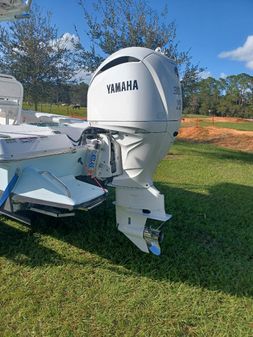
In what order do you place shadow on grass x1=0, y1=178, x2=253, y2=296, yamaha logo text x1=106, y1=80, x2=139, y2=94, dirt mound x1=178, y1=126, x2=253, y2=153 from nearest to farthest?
yamaha logo text x1=106, y1=80, x2=139, y2=94, shadow on grass x1=0, y1=178, x2=253, y2=296, dirt mound x1=178, y1=126, x2=253, y2=153

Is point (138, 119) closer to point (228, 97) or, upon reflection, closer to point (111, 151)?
point (111, 151)

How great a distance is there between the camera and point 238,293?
257 centimetres

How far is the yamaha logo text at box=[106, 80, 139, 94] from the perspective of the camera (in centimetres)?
257

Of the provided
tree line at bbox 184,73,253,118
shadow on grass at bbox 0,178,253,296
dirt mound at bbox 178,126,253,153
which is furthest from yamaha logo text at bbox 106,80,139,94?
tree line at bbox 184,73,253,118

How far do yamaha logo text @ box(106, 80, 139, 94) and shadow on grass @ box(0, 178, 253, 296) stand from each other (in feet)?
4.89

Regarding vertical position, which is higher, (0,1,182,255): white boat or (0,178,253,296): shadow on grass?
(0,1,182,255): white boat

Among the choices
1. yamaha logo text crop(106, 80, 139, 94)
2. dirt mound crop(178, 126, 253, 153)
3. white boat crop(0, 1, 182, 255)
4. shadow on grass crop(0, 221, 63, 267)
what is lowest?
shadow on grass crop(0, 221, 63, 267)

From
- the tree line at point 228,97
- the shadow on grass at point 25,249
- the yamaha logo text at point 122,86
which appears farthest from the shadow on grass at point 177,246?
the tree line at point 228,97

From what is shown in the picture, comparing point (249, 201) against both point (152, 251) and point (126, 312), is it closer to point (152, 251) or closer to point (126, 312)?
point (152, 251)

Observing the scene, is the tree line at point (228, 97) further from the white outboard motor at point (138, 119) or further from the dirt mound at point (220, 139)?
the white outboard motor at point (138, 119)

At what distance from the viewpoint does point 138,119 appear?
8.49 ft

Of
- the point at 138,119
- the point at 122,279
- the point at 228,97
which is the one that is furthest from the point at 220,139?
the point at 228,97

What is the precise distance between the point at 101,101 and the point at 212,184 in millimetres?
3640

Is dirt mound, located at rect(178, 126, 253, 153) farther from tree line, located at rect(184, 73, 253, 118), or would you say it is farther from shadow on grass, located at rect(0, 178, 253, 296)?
tree line, located at rect(184, 73, 253, 118)
